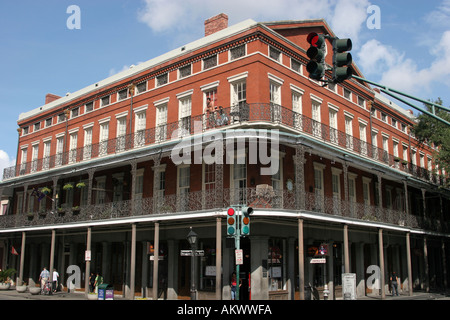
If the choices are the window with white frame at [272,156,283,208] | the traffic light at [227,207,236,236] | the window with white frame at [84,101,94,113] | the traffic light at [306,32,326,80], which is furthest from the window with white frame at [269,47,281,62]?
the window with white frame at [84,101,94,113]

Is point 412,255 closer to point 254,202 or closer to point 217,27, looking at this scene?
point 254,202

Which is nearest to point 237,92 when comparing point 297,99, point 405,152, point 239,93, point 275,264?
point 239,93

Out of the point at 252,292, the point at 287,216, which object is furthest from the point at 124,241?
the point at 287,216

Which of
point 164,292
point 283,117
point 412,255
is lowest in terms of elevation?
point 164,292

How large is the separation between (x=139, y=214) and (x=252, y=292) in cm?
643

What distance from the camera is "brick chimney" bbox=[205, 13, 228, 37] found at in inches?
958

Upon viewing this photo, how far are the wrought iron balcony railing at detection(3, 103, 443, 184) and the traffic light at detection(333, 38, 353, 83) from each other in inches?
430

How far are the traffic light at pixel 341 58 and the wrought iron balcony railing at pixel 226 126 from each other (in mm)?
10926

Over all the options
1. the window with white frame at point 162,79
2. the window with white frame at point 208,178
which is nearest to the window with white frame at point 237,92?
the window with white frame at point 208,178

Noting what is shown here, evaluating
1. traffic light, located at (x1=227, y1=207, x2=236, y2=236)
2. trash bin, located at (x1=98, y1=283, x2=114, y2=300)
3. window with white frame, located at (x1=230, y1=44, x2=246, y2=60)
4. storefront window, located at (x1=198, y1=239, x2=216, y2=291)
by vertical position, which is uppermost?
window with white frame, located at (x1=230, y1=44, x2=246, y2=60)

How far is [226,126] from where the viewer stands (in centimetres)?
2012

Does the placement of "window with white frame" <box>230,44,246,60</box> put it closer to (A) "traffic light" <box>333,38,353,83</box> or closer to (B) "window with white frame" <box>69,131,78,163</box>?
(A) "traffic light" <box>333,38,353,83</box>

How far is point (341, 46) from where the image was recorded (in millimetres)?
8305

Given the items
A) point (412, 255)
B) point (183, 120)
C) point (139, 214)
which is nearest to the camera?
point (139, 214)
